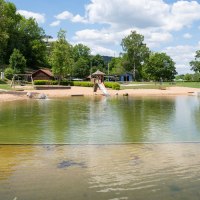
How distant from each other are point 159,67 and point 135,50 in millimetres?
14740

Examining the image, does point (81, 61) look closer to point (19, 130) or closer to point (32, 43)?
point (32, 43)

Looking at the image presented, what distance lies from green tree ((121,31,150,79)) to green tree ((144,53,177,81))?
859cm

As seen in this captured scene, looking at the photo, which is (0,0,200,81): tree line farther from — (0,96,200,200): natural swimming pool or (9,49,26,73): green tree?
(0,96,200,200): natural swimming pool

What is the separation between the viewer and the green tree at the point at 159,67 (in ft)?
354

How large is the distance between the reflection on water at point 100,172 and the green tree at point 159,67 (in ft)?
313

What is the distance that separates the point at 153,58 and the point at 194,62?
13880 millimetres

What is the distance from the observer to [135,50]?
395ft

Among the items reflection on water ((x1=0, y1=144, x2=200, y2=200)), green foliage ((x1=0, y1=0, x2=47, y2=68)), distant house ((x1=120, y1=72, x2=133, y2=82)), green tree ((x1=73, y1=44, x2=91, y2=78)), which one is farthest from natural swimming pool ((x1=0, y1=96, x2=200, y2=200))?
green tree ((x1=73, y1=44, x2=91, y2=78))

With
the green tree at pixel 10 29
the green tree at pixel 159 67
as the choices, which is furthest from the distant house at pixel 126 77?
the green tree at pixel 10 29

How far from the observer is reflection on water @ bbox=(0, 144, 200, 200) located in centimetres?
850

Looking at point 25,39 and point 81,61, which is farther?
point 81,61

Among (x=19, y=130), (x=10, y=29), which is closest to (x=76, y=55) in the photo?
(x=10, y=29)

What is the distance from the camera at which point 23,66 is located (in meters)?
92.8

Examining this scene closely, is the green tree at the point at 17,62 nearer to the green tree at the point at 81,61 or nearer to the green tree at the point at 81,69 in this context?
the green tree at the point at 81,61
